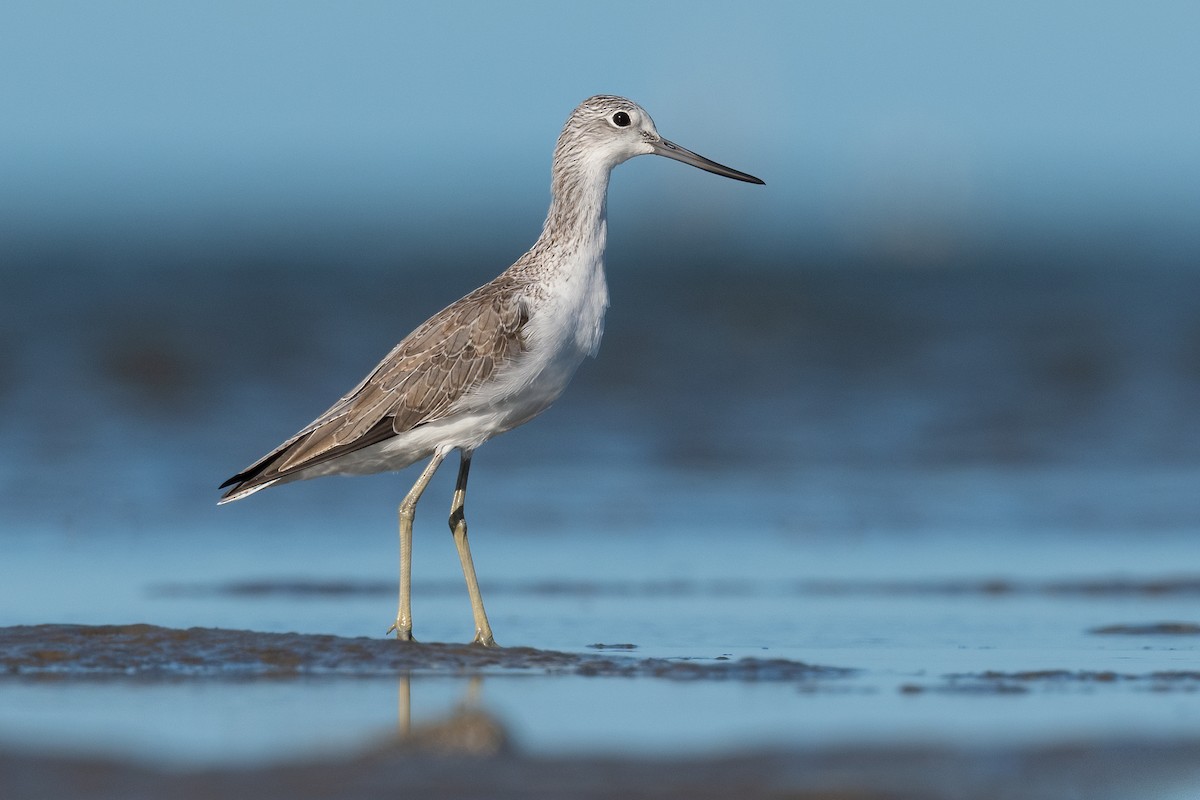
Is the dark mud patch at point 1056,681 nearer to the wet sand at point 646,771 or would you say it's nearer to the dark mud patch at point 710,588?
the wet sand at point 646,771

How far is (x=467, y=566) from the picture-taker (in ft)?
31.3

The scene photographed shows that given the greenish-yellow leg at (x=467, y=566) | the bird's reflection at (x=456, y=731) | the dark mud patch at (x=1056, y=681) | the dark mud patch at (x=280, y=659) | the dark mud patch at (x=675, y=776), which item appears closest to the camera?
the dark mud patch at (x=675, y=776)

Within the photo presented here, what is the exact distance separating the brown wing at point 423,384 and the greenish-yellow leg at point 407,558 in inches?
11.8

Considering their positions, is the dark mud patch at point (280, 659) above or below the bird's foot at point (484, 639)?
below

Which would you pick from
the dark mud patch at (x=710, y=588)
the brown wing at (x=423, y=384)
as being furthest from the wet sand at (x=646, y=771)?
the dark mud patch at (x=710, y=588)

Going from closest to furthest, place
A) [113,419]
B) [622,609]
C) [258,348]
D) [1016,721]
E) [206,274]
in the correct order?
[1016,721]
[622,609]
[113,419]
[258,348]
[206,274]

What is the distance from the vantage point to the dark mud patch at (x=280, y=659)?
8.11 m

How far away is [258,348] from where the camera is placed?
23.8m

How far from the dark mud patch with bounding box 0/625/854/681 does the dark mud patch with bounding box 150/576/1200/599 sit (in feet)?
6.35

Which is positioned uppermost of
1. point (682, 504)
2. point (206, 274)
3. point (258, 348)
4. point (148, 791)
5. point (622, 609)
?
point (206, 274)

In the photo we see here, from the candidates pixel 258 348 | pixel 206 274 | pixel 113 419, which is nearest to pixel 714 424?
pixel 113 419

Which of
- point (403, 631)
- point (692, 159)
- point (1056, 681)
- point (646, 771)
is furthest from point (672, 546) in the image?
point (646, 771)

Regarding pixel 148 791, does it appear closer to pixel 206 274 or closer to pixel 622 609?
pixel 622 609

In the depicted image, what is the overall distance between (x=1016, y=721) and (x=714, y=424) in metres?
11.0
